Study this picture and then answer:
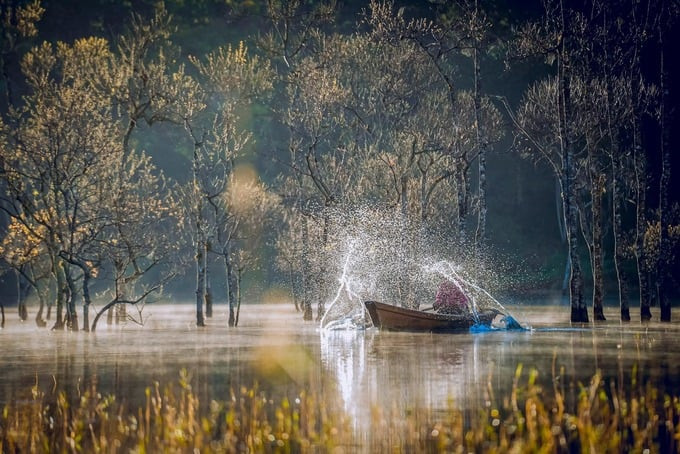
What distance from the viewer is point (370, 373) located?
23.8 m

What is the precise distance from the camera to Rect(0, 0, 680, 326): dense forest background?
4706 centimetres

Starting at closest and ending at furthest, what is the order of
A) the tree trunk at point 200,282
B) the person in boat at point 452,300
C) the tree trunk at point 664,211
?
1. the person in boat at point 452,300
2. the tree trunk at point 664,211
3. the tree trunk at point 200,282

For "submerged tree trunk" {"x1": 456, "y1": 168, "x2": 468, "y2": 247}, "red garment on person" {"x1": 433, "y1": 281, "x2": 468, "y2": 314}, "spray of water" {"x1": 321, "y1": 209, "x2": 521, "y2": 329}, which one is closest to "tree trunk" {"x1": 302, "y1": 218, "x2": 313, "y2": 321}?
"spray of water" {"x1": 321, "y1": 209, "x2": 521, "y2": 329}

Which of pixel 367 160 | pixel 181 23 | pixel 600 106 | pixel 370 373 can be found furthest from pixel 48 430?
pixel 181 23

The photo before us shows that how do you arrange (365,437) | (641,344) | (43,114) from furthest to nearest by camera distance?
(43,114), (641,344), (365,437)

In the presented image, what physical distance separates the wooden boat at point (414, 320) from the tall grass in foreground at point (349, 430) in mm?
21796

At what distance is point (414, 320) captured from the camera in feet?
133

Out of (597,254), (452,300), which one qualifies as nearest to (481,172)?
(597,254)

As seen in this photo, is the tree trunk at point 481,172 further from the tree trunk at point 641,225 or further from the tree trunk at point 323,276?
the tree trunk at point 323,276

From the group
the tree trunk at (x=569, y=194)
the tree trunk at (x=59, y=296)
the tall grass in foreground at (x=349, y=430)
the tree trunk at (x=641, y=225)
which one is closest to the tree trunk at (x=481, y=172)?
the tree trunk at (x=569, y=194)

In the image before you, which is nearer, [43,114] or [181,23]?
[43,114]

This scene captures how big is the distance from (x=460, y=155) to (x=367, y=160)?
33.3 ft

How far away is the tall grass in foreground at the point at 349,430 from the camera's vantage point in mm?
12406

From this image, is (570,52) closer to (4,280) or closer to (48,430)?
(48,430)
